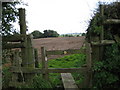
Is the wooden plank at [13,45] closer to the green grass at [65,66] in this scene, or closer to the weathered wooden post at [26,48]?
the weathered wooden post at [26,48]

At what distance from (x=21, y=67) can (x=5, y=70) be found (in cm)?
62

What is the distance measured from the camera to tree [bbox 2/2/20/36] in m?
4.73

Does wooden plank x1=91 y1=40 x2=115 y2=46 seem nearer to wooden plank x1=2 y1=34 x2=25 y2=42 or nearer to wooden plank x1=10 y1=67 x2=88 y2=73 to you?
wooden plank x1=10 y1=67 x2=88 y2=73

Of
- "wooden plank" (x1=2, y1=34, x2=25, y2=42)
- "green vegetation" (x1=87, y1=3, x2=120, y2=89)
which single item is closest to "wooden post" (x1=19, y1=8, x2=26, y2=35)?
"wooden plank" (x1=2, y1=34, x2=25, y2=42)

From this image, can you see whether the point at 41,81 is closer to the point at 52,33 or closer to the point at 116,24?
the point at 116,24

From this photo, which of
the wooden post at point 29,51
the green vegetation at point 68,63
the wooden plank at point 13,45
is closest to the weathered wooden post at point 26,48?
the wooden post at point 29,51

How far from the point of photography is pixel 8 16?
4.87 m

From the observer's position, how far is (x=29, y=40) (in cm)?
499

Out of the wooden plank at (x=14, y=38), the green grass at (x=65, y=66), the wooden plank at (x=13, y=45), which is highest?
the wooden plank at (x=14, y=38)

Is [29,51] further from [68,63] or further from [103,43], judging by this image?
[68,63]

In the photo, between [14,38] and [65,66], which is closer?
[14,38]

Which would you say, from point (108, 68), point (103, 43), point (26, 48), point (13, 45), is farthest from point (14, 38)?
point (108, 68)

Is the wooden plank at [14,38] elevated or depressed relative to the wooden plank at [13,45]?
elevated

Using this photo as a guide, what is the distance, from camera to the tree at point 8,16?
4.73 metres
